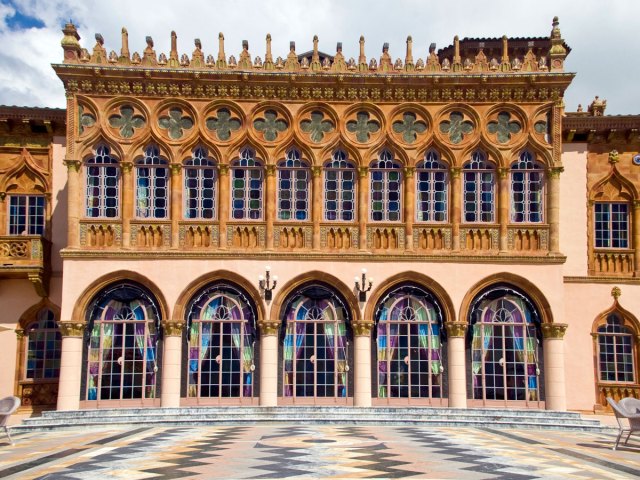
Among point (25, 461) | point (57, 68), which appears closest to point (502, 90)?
point (57, 68)

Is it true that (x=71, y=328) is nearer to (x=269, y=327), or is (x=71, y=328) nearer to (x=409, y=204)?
(x=269, y=327)

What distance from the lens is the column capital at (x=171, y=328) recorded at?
23.6 meters

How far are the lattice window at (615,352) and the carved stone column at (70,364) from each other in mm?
15027

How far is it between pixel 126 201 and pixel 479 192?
10.2 metres

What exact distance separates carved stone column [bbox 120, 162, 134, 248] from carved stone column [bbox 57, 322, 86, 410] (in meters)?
2.72

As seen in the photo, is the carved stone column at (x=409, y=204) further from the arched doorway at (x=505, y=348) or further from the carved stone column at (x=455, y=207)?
the arched doorway at (x=505, y=348)

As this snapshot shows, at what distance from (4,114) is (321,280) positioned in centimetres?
1060

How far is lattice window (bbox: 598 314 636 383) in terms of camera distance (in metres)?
25.1

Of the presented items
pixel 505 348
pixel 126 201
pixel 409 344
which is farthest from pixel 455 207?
pixel 126 201

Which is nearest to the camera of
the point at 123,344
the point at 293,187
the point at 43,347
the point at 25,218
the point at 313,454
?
the point at 313,454

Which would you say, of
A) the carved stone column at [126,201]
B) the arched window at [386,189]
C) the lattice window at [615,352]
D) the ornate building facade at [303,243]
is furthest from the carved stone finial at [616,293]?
the carved stone column at [126,201]

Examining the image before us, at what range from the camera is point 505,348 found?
949 inches

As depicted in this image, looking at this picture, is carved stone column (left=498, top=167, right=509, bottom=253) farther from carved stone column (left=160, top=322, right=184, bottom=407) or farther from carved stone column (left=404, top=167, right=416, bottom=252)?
carved stone column (left=160, top=322, right=184, bottom=407)

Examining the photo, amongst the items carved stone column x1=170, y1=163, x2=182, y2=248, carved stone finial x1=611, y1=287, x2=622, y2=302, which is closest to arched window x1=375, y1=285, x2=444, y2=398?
carved stone finial x1=611, y1=287, x2=622, y2=302
